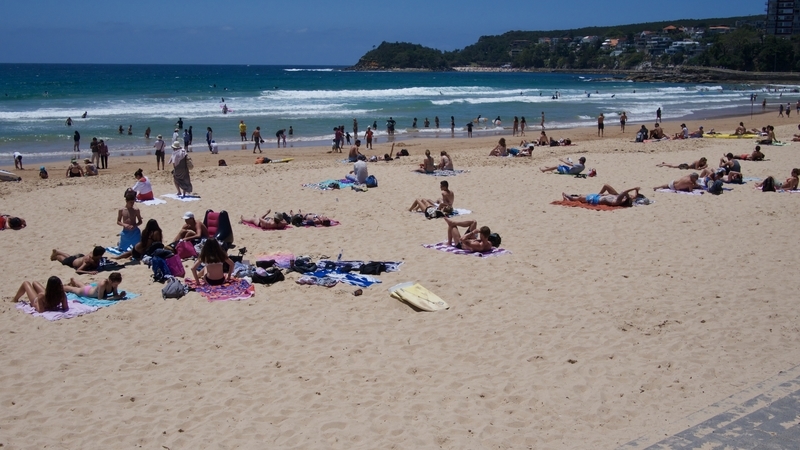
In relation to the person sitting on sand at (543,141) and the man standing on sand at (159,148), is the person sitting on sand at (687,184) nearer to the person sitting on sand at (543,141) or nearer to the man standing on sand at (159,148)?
the person sitting on sand at (543,141)

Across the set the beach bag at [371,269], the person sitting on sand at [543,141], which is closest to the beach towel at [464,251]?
the beach bag at [371,269]

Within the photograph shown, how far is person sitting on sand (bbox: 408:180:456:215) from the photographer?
12.7m

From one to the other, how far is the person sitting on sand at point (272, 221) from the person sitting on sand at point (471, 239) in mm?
2998

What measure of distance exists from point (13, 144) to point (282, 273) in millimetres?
23455

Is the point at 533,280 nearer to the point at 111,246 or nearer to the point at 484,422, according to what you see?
the point at 484,422

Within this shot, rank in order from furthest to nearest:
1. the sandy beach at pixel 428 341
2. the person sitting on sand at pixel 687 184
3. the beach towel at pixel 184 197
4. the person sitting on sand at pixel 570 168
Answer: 1. the person sitting on sand at pixel 570 168
2. the person sitting on sand at pixel 687 184
3. the beach towel at pixel 184 197
4. the sandy beach at pixel 428 341

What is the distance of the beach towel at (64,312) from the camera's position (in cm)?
774

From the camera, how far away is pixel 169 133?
3284 centimetres

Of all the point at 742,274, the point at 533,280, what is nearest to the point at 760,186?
the point at 742,274

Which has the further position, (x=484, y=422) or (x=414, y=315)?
(x=414, y=315)

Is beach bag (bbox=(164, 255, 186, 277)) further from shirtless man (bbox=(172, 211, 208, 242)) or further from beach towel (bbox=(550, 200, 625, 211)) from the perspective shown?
beach towel (bbox=(550, 200, 625, 211))

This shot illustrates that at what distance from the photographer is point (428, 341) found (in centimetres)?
710

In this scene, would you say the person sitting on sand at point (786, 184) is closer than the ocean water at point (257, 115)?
Yes

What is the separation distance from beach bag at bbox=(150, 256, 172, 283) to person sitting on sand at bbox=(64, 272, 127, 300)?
0.64 metres
